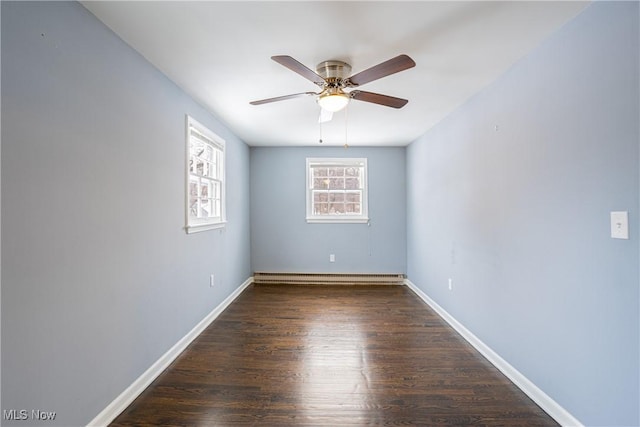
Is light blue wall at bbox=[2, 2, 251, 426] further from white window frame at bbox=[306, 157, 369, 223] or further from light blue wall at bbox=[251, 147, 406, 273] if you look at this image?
white window frame at bbox=[306, 157, 369, 223]

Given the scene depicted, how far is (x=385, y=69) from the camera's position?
71.5 inches

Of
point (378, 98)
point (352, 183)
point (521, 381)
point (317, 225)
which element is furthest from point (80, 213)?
point (352, 183)

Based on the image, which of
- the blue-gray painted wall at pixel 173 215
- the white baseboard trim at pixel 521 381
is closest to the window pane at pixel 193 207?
the blue-gray painted wall at pixel 173 215

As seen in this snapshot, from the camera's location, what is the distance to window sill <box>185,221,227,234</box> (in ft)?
9.13

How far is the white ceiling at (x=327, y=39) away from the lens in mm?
1578

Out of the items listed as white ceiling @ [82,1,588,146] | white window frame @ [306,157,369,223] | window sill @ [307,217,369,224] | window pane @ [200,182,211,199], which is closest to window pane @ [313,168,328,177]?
white window frame @ [306,157,369,223]

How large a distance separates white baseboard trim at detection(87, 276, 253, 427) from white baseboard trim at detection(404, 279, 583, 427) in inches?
102

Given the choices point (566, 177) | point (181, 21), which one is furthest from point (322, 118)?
point (566, 177)

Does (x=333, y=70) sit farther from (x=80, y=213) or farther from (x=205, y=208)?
(x=205, y=208)

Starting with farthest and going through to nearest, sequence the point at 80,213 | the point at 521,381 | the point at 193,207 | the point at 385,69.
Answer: the point at 193,207
the point at 521,381
the point at 385,69
the point at 80,213

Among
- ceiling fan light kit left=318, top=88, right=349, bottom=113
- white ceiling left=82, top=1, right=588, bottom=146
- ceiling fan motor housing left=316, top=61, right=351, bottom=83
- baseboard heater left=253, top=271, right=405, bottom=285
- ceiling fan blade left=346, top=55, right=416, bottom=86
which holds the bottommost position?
→ baseboard heater left=253, top=271, right=405, bottom=285

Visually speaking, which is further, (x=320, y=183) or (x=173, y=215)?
(x=320, y=183)

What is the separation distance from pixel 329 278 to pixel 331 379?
278cm

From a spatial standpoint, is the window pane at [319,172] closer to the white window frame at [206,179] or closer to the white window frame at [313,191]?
the white window frame at [313,191]
